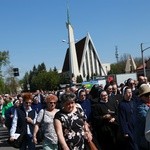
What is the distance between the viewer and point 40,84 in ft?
368

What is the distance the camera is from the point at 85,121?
6840mm

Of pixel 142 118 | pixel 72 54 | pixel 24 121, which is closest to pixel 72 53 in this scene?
pixel 72 54

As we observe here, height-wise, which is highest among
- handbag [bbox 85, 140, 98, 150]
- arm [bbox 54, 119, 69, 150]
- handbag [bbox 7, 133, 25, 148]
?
arm [bbox 54, 119, 69, 150]

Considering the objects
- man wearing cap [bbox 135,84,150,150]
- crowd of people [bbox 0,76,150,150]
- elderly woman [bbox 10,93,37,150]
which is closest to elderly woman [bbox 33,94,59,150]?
crowd of people [bbox 0,76,150,150]

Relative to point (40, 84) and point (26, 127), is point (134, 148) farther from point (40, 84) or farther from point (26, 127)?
point (40, 84)

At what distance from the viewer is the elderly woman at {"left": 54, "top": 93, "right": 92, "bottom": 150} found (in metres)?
6.64

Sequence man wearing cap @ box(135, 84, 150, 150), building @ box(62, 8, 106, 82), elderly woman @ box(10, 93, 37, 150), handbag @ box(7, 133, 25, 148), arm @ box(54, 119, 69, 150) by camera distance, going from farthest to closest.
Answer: building @ box(62, 8, 106, 82) → elderly woman @ box(10, 93, 37, 150) → handbag @ box(7, 133, 25, 148) → arm @ box(54, 119, 69, 150) → man wearing cap @ box(135, 84, 150, 150)

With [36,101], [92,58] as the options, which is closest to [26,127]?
[36,101]

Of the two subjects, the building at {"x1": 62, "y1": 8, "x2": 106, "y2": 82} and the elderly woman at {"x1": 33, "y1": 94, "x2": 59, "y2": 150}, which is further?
the building at {"x1": 62, "y1": 8, "x2": 106, "y2": 82}

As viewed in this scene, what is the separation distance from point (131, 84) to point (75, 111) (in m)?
6.54

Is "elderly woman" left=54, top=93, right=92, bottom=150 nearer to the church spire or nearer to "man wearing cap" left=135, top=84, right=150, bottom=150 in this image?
"man wearing cap" left=135, top=84, right=150, bottom=150

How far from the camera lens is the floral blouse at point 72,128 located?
667 centimetres

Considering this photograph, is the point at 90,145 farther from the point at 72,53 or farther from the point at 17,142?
A: the point at 72,53

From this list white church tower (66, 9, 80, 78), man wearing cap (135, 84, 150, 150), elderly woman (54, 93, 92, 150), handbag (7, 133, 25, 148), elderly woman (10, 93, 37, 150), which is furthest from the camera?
white church tower (66, 9, 80, 78)
